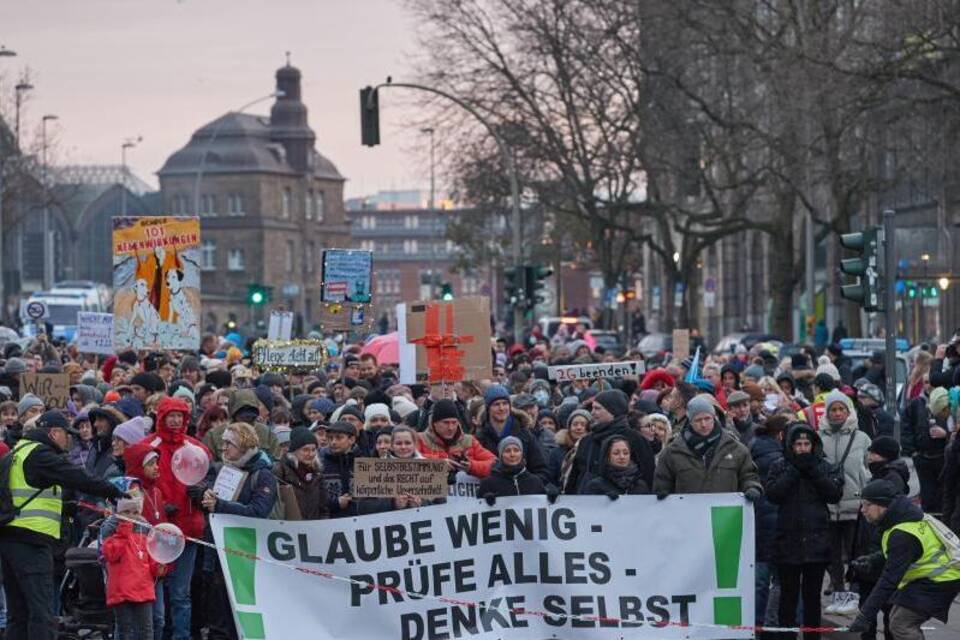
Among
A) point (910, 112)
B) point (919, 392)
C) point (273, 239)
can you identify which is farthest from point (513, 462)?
point (273, 239)

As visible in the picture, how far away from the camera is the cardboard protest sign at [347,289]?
23.8 m

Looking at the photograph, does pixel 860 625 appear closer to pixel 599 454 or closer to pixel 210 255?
A: pixel 599 454

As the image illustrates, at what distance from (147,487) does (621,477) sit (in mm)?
2828

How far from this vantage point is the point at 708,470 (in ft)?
46.2

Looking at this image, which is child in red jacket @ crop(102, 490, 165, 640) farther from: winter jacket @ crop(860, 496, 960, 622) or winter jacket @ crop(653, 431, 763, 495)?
winter jacket @ crop(860, 496, 960, 622)

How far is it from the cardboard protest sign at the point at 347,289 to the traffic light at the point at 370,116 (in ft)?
47.5

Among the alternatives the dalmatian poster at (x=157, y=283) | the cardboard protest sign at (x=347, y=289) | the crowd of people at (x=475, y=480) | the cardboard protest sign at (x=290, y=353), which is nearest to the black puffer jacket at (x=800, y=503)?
the crowd of people at (x=475, y=480)

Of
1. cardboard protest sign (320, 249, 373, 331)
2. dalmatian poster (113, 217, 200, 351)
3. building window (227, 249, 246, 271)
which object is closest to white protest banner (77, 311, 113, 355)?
dalmatian poster (113, 217, 200, 351)

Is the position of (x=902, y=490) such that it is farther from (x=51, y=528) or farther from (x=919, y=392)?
(x=919, y=392)

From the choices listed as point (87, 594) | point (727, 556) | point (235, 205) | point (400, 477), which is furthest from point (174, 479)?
point (235, 205)

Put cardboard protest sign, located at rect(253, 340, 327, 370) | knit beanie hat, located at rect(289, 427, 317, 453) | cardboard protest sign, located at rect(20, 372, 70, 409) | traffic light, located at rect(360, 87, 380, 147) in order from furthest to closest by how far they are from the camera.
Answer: traffic light, located at rect(360, 87, 380, 147) < cardboard protest sign, located at rect(253, 340, 327, 370) < cardboard protest sign, located at rect(20, 372, 70, 409) < knit beanie hat, located at rect(289, 427, 317, 453)

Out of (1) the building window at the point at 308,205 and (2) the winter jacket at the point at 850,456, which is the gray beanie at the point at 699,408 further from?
(1) the building window at the point at 308,205

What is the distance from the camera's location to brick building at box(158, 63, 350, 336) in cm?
16038

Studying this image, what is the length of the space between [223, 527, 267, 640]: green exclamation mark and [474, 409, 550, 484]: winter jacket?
75.6 inches
